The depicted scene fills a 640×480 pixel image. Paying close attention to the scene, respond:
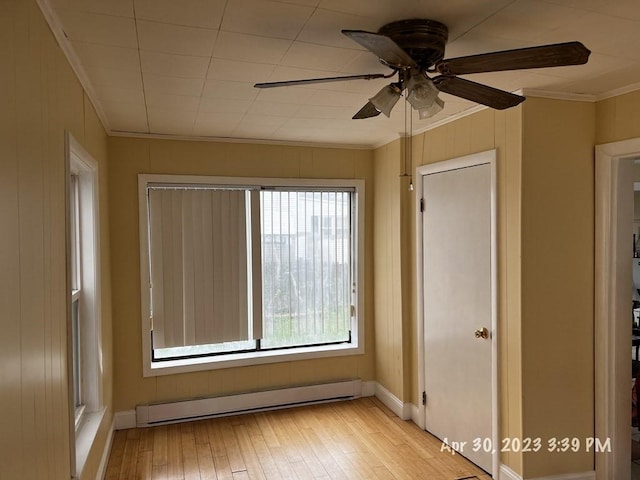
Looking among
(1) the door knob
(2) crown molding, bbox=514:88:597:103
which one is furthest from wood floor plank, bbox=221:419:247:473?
(2) crown molding, bbox=514:88:597:103

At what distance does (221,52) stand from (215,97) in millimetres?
725

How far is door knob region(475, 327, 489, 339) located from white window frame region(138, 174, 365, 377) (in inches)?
58.9

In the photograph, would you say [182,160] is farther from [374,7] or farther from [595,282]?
[595,282]

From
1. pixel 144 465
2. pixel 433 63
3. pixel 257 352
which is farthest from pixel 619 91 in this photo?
pixel 144 465

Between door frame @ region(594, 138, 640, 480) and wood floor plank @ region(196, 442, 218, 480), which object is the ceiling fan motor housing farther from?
wood floor plank @ region(196, 442, 218, 480)

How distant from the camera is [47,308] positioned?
163 centimetres

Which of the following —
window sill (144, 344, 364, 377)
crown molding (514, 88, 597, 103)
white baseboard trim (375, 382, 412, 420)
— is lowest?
white baseboard trim (375, 382, 412, 420)

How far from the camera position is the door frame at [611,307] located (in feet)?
8.98

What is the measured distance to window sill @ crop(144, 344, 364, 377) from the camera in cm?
390

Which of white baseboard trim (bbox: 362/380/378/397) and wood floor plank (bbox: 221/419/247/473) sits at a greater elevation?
white baseboard trim (bbox: 362/380/378/397)

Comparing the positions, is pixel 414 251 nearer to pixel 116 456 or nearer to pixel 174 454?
pixel 174 454

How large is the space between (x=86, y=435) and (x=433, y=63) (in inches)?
103

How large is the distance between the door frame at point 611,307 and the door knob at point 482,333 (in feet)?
2.04

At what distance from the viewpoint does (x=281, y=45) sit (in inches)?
77.1
